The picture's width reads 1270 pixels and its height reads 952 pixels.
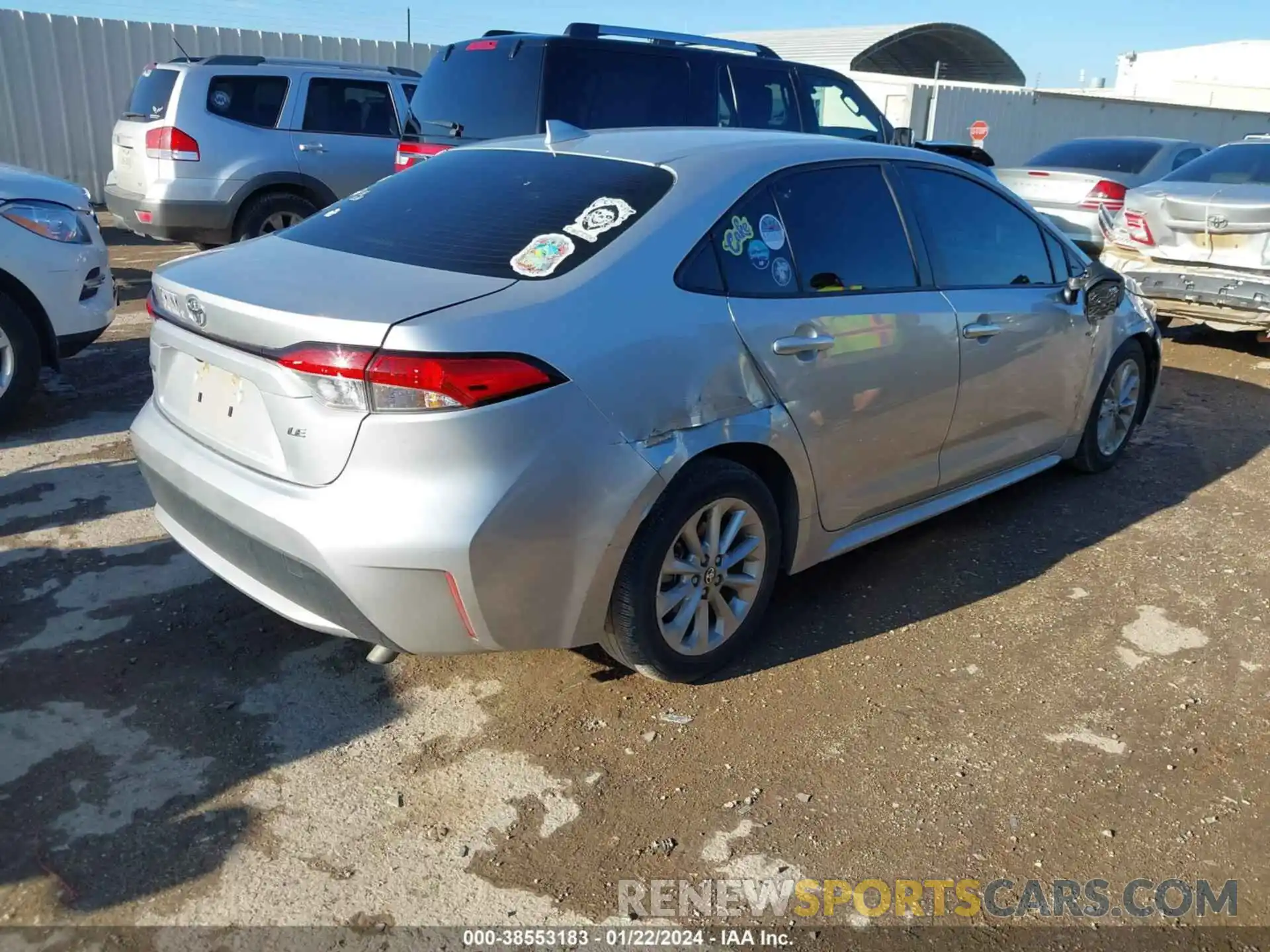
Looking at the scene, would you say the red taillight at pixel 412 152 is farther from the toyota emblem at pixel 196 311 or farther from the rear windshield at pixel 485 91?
the toyota emblem at pixel 196 311

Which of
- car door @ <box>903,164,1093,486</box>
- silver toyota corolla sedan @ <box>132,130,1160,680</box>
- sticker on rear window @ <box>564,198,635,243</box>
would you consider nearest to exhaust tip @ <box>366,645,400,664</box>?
silver toyota corolla sedan @ <box>132,130,1160,680</box>

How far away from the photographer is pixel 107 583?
3.92 metres

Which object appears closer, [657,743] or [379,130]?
[657,743]

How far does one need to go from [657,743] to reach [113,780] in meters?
1.51

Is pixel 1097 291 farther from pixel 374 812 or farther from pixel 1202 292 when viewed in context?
pixel 374 812

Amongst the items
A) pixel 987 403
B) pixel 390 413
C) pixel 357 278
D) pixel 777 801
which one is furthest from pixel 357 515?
pixel 987 403

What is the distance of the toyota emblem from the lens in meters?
2.95

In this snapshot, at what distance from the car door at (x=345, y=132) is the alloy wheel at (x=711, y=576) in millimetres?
7756

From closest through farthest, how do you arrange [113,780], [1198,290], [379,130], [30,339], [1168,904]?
1. [1168,904]
2. [113,780]
3. [30,339]
4. [1198,290]
5. [379,130]

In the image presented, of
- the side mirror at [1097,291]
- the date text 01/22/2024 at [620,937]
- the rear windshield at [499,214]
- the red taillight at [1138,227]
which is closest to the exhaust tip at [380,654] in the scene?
the date text 01/22/2024 at [620,937]

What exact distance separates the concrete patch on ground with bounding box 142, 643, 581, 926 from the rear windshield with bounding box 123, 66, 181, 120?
766 cm

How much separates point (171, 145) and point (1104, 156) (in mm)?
9299

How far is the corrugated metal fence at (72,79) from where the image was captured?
1348cm

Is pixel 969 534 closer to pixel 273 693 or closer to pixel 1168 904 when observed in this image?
pixel 1168 904
